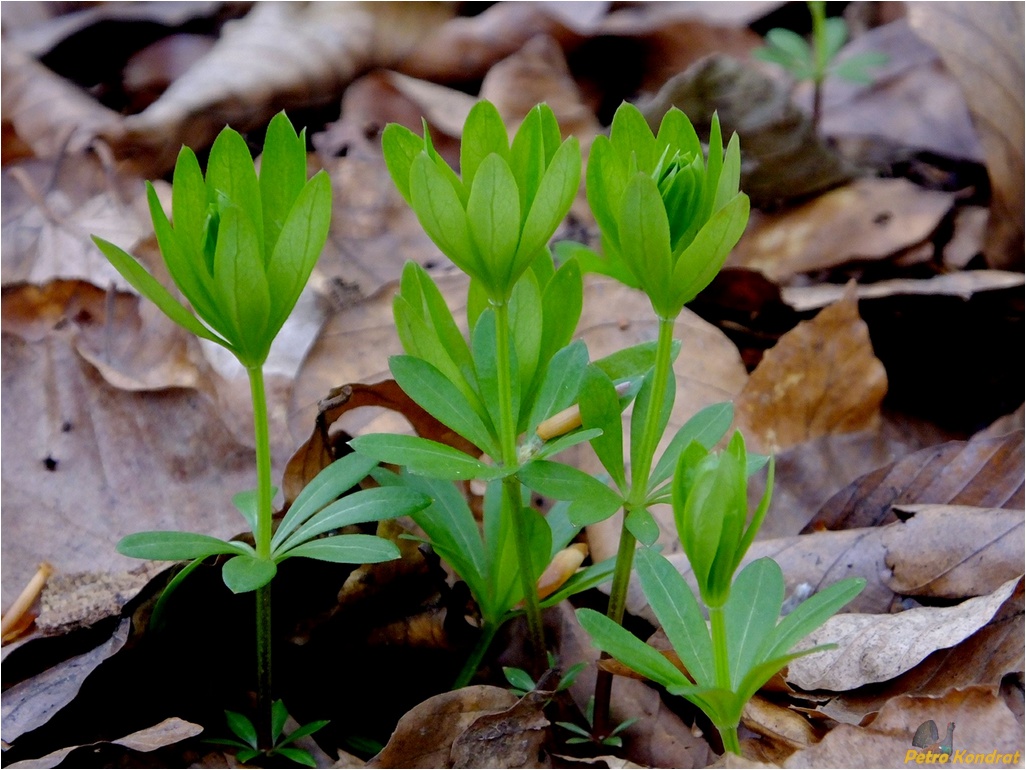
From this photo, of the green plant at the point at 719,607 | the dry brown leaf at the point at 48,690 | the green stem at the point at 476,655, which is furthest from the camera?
the green stem at the point at 476,655

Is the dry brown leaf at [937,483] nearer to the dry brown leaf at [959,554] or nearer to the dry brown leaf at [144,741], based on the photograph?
the dry brown leaf at [959,554]

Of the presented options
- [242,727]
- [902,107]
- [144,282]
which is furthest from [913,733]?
[902,107]

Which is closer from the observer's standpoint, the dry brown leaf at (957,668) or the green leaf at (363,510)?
the green leaf at (363,510)

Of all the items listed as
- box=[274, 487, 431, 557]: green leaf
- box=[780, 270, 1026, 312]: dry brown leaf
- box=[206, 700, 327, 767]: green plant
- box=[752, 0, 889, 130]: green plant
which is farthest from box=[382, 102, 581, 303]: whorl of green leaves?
box=[752, 0, 889, 130]: green plant

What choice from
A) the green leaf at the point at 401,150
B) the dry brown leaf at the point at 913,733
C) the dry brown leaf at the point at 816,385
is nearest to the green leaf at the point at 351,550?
the green leaf at the point at 401,150

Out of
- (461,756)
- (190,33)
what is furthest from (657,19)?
(461,756)

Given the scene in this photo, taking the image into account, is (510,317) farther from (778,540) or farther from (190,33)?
(190,33)

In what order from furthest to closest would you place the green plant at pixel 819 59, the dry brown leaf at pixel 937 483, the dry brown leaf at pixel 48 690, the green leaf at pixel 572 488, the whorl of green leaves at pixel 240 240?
the green plant at pixel 819 59 < the dry brown leaf at pixel 937 483 < the dry brown leaf at pixel 48 690 < the green leaf at pixel 572 488 < the whorl of green leaves at pixel 240 240

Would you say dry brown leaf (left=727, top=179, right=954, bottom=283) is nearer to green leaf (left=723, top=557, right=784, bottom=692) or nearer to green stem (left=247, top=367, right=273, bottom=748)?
green leaf (left=723, top=557, right=784, bottom=692)
